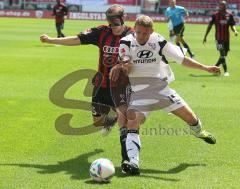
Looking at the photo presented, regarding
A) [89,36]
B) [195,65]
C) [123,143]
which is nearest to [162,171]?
[123,143]

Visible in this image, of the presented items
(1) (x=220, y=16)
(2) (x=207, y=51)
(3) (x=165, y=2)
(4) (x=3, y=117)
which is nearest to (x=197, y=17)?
(3) (x=165, y=2)

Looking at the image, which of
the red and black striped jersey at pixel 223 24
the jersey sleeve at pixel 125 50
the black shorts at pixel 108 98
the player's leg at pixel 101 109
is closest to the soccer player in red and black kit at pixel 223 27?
the red and black striped jersey at pixel 223 24

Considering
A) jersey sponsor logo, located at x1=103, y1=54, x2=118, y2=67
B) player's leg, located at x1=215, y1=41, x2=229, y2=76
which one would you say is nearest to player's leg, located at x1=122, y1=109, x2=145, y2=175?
jersey sponsor logo, located at x1=103, y1=54, x2=118, y2=67

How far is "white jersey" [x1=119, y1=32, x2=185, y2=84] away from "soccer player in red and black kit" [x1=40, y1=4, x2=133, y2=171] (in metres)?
0.62

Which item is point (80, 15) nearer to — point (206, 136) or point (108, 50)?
point (108, 50)

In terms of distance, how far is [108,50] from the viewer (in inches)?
322

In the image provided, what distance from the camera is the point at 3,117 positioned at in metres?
10.6

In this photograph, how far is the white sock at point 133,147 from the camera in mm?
7039

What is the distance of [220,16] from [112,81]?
10.7 meters

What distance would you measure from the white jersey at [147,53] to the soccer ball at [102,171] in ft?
4.64

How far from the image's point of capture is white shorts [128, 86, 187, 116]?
24.7ft

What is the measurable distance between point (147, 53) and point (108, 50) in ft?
3.48

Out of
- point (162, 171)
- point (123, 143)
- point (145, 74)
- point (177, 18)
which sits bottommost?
point (162, 171)

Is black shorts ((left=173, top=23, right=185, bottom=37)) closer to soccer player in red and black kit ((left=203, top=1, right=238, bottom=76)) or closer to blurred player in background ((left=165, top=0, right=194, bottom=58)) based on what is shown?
blurred player in background ((left=165, top=0, right=194, bottom=58))
